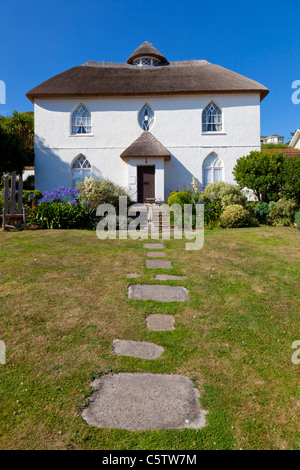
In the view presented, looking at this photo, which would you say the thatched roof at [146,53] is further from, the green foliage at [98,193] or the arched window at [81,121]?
the green foliage at [98,193]

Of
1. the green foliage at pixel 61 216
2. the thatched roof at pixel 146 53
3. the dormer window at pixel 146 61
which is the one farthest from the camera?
the dormer window at pixel 146 61

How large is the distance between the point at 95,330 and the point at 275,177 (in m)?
12.7

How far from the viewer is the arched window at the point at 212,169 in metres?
21.2

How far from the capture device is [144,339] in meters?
4.18

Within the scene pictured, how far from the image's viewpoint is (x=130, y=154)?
19.3 m

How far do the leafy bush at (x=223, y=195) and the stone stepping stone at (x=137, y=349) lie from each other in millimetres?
11137

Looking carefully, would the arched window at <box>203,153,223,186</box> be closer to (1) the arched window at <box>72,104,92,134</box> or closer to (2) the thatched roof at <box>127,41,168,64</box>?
(1) the arched window at <box>72,104,92,134</box>

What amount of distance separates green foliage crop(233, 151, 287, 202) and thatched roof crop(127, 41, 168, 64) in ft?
45.4

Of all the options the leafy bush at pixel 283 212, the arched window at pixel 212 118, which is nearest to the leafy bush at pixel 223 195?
the leafy bush at pixel 283 212

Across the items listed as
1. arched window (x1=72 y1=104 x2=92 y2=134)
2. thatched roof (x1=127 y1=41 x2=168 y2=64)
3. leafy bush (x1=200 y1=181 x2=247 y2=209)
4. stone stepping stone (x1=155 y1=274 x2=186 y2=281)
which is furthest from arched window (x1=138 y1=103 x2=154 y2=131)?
stone stepping stone (x1=155 y1=274 x2=186 y2=281)

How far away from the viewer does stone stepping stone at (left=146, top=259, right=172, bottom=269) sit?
7.43 m

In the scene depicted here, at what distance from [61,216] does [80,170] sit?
978 cm

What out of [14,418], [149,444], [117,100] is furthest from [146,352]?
[117,100]
